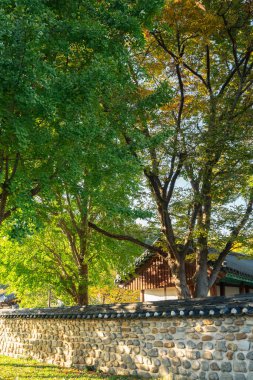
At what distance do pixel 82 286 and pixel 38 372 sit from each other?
19.3 ft

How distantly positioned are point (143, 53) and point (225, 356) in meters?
10.9

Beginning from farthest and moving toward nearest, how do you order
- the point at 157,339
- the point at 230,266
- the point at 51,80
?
the point at 230,266
the point at 157,339
the point at 51,80

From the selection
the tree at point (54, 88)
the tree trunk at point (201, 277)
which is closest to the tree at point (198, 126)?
the tree trunk at point (201, 277)

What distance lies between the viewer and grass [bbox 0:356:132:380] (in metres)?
10.7

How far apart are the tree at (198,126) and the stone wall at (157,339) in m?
3.79

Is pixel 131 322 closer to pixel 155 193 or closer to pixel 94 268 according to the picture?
pixel 155 193

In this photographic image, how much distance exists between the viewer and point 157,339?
10047mm

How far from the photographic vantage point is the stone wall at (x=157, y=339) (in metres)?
8.35

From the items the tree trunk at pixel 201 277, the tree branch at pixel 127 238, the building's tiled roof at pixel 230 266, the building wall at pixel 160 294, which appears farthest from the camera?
the building wall at pixel 160 294

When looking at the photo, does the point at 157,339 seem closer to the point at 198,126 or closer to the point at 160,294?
the point at 198,126

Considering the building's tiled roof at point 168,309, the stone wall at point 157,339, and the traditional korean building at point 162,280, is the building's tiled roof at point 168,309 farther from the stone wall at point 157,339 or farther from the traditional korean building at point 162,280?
the traditional korean building at point 162,280

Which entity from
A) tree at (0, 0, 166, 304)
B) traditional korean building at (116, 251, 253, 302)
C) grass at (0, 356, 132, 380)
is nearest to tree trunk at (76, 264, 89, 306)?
traditional korean building at (116, 251, 253, 302)

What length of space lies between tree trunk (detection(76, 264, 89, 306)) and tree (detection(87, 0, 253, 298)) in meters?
3.08

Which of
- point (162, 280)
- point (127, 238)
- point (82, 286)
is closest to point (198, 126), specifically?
point (127, 238)
